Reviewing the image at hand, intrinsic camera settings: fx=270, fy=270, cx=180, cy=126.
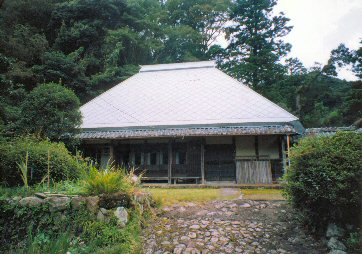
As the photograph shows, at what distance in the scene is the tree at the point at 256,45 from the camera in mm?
24734

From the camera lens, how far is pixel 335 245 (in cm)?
511

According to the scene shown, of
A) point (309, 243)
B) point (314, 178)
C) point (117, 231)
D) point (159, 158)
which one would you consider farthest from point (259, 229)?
point (159, 158)

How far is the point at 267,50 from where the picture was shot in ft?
80.3

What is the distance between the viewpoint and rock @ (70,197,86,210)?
5590 millimetres

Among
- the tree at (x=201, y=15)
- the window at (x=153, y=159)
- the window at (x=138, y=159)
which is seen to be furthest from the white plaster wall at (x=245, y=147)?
the tree at (x=201, y=15)

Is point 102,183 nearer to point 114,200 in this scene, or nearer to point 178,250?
point 114,200

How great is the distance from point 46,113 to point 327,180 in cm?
1004

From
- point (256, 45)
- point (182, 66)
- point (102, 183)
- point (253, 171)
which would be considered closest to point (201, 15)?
point (256, 45)

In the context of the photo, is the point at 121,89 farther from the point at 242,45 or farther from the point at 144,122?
the point at 242,45

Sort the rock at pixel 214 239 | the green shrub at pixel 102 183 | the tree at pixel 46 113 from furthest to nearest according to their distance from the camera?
the tree at pixel 46 113 < the green shrub at pixel 102 183 < the rock at pixel 214 239

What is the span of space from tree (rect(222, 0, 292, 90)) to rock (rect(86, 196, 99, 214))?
21.4m

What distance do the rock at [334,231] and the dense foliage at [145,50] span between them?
16.4 metres

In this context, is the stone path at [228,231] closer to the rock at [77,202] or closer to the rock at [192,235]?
the rock at [192,235]

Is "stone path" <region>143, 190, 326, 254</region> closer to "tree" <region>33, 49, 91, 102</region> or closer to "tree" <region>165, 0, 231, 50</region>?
"tree" <region>33, 49, 91, 102</region>
